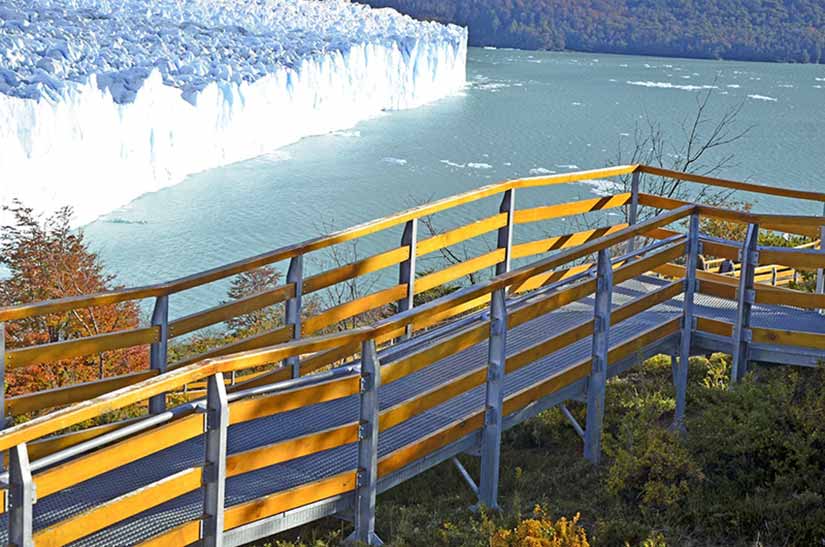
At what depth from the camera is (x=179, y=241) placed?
82.0 feet

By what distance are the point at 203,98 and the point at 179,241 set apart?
631cm

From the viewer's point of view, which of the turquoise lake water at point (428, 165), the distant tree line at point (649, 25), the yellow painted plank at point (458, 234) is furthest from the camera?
the distant tree line at point (649, 25)

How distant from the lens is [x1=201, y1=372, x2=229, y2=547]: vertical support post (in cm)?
333

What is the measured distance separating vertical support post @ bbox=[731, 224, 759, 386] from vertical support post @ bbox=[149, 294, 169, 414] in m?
2.34

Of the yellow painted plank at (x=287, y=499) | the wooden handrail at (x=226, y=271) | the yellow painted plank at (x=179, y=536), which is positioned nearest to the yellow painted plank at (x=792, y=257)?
the wooden handrail at (x=226, y=271)

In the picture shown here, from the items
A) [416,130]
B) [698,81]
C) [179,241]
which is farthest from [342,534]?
[698,81]

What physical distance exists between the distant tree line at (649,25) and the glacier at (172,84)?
30722 mm

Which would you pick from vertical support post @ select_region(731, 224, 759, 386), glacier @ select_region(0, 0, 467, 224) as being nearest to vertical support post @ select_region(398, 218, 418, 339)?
vertical support post @ select_region(731, 224, 759, 386)

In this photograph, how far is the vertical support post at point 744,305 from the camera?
16.5ft

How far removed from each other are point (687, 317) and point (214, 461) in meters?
2.65

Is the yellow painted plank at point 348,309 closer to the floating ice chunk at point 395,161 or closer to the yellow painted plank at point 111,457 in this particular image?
the yellow painted plank at point 111,457

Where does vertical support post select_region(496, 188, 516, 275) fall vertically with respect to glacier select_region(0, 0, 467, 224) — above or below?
above

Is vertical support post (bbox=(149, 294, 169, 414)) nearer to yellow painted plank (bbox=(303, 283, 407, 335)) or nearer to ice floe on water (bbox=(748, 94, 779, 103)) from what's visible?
yellow painted plank (bbox=(303, 283, 407, 335))

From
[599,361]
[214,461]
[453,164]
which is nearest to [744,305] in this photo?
[599,361]
